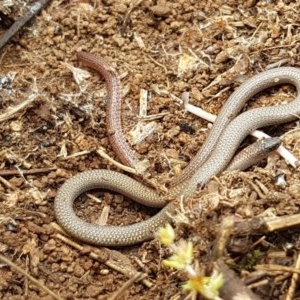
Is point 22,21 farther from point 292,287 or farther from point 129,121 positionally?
point 292,287

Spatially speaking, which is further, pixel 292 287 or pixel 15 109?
pixel 15 109

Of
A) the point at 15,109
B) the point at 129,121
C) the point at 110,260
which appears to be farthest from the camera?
the point at 129,121

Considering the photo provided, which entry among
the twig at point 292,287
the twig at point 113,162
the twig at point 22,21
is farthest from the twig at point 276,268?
the twig at point 22,21

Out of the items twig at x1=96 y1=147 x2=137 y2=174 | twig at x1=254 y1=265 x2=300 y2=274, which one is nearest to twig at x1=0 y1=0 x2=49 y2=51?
twig at x1=96 y1=147 x2=137 y2=174

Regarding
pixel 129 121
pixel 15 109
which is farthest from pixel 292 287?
pixel 15 109

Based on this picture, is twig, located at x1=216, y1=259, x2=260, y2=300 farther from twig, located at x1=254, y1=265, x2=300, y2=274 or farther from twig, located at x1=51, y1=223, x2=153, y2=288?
twig, located at x1=51, y1=223, x2=153, y2=288

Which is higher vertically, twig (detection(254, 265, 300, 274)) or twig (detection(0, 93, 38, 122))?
twig (detection(0, 93, 38, 122))

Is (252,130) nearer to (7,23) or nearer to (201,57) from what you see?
(201,57)

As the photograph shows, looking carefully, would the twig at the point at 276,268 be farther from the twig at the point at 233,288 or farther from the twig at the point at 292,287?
the twig at the point at 233,288
